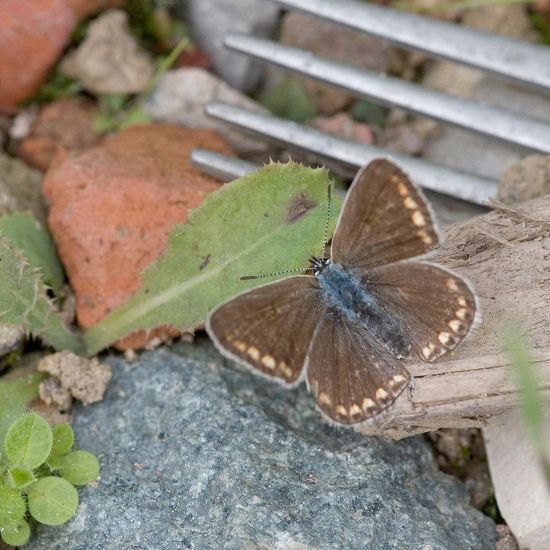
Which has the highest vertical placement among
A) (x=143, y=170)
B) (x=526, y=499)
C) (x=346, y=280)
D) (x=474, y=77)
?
(x=474, y=77)

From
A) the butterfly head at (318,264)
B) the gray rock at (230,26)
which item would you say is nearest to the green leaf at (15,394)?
the butterfly head at (318,264)

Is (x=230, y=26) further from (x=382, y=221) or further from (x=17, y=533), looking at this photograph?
(x=17, y=533)

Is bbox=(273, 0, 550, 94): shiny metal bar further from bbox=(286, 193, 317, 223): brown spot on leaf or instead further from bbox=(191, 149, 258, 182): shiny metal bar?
bbox=(286, 193, 317, 223): brown spot on leaf

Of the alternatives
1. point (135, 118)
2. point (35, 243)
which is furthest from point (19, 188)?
point (135, 118)

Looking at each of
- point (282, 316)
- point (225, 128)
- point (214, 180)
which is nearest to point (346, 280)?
point (282, 316)

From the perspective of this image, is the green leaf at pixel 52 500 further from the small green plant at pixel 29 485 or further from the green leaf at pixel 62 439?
the green leaf at pixel 62 439

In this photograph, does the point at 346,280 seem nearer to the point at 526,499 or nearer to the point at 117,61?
the point at 526,499

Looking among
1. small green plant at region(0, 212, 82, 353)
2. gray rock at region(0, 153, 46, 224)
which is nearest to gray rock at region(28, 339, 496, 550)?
small green plant at region(0, 212, 82, 353)

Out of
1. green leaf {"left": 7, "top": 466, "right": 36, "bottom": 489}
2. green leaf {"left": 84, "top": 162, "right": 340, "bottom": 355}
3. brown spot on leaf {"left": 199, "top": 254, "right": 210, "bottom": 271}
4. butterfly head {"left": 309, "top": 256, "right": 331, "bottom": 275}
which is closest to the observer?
green leaf {"left": 7, "top": 466, "right": 36, "bottom": 489}
